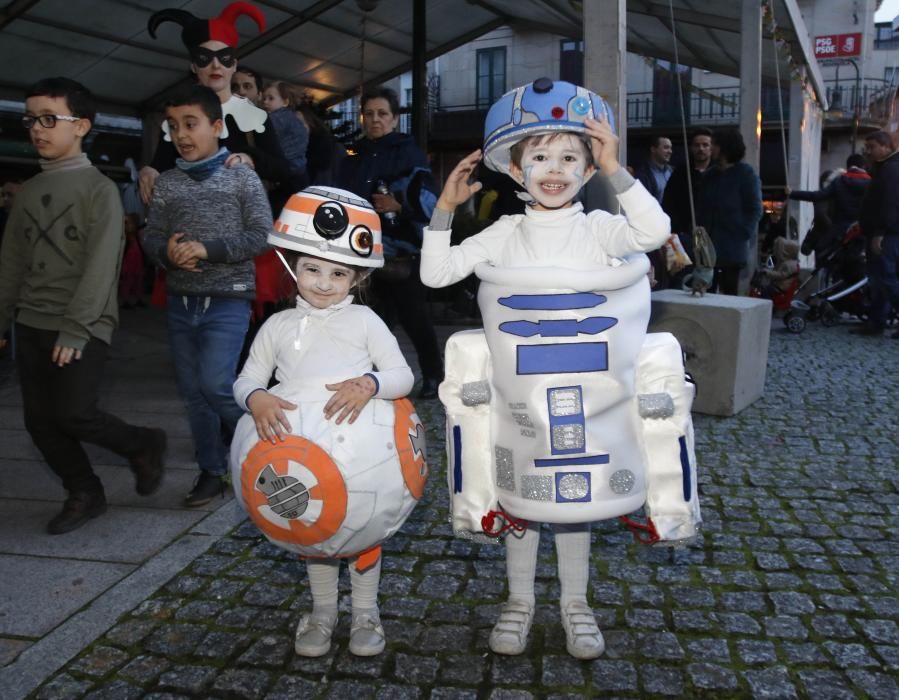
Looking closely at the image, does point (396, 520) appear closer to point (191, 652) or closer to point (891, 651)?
point (191, 652)

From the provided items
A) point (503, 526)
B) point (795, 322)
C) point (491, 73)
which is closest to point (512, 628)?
point (503, 526)

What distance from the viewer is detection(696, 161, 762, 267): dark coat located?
766 centimetres

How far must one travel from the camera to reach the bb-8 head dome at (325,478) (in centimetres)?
249

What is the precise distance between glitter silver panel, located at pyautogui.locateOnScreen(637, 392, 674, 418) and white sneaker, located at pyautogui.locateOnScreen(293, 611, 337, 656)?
3.80ft

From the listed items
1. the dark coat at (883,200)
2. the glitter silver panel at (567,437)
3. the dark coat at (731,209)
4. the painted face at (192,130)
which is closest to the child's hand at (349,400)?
the glitter silver panel at (567,437)

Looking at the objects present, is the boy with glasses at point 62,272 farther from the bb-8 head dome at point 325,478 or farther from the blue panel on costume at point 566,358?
the blue panel on costume at point 566,358

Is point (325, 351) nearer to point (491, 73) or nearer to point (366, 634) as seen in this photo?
point (366, 634)

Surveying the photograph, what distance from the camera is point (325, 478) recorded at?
2.48m

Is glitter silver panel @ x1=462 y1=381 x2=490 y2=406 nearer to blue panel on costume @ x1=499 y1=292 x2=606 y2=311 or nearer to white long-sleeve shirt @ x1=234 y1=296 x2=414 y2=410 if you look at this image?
white long-sleeve shirt @ x1=234 y1=296 x2=414 y2=410

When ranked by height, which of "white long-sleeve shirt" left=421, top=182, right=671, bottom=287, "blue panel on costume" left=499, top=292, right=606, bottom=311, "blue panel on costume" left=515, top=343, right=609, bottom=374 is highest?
"white long-sleeve shirt" left=421, top=182, right=671, bottom=287

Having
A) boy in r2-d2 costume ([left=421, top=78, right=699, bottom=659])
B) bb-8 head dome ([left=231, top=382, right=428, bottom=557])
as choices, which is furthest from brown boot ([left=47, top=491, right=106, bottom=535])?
boy in r2-d2 costume ([left=421, top=78, right=699, bottom=659])

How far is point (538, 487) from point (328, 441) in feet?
2.01

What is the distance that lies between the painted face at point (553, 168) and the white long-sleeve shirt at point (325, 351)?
63 cm

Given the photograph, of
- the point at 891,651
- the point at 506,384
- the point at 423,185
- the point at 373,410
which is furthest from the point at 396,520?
the point at 423,185
